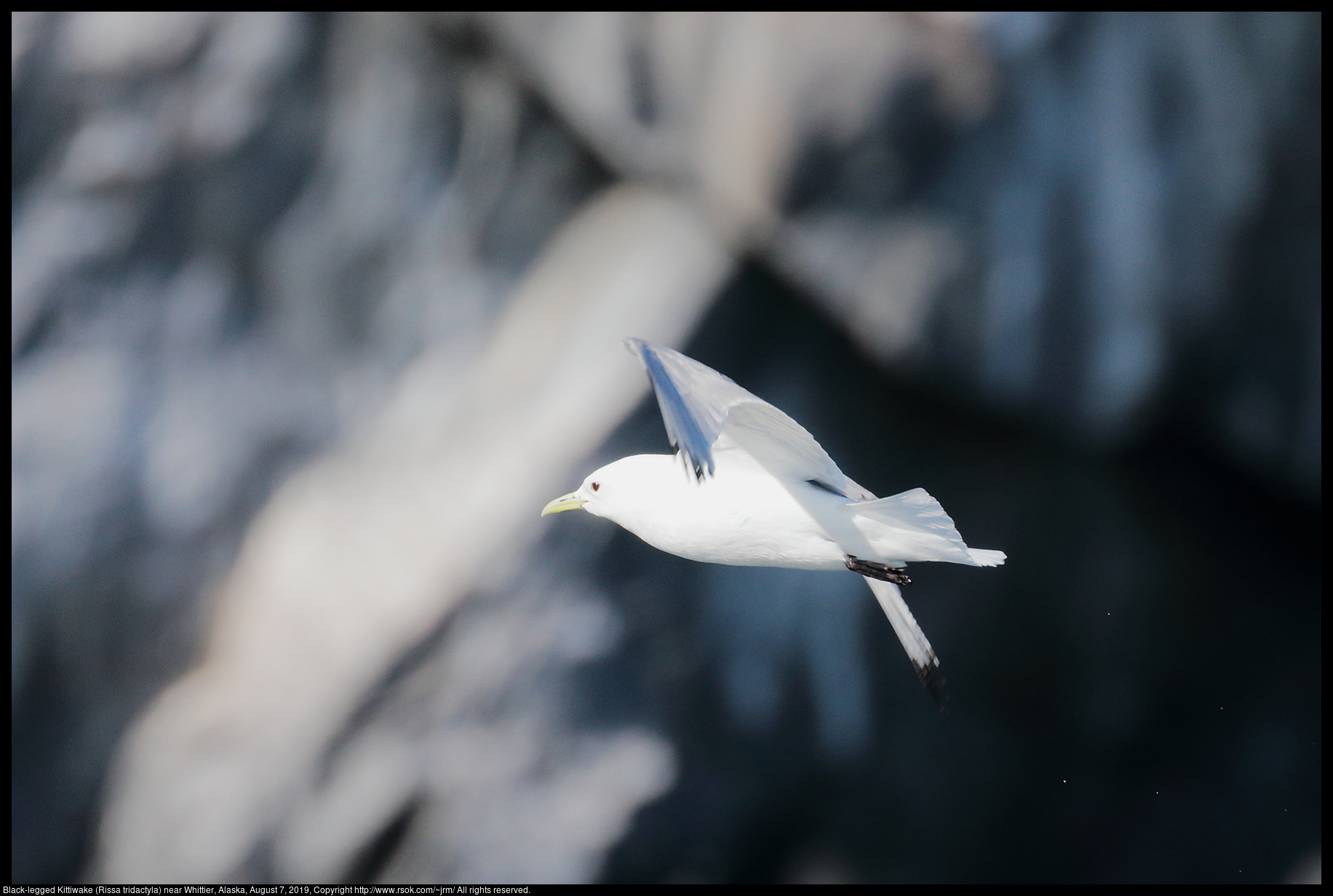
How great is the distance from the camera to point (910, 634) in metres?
1.10

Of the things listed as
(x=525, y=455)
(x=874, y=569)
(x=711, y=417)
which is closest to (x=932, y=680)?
(x=874, y=569)

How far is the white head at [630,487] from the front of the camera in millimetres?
943

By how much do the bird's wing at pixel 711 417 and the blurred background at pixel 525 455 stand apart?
695 mm

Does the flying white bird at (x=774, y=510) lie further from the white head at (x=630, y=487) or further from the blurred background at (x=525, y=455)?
the blurred background at (x=525, y=455)

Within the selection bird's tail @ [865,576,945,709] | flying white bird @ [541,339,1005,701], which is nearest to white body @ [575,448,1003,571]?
flying white bird @ [541,339,1005,701]

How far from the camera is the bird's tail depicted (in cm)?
109

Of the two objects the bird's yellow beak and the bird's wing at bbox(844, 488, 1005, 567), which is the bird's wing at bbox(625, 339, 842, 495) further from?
the bird's yellow beak

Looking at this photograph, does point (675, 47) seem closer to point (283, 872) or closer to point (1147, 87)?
point (1147, 87)

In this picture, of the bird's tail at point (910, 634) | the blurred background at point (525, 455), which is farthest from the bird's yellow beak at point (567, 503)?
the blurred background at point (525, 455)

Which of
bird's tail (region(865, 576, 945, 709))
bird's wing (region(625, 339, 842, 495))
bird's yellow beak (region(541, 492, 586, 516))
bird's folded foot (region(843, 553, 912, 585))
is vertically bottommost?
bird's tail (region(865, 576, 945, 709))

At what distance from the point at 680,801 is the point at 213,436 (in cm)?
96

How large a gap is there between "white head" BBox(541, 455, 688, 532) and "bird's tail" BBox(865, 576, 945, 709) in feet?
0.94

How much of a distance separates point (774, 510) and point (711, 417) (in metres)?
0.21

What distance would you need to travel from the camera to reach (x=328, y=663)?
1.64 meters
